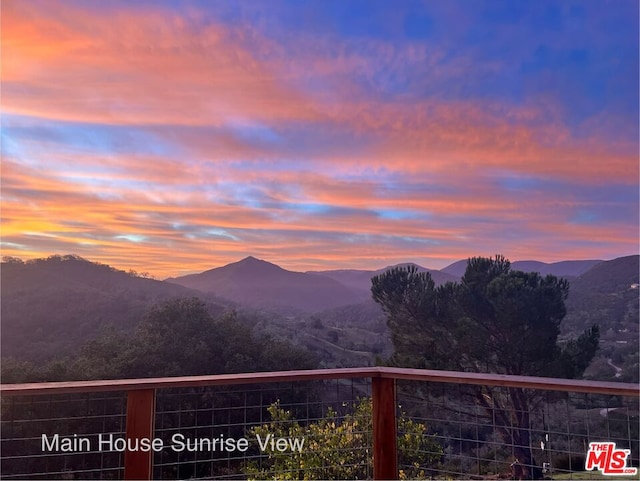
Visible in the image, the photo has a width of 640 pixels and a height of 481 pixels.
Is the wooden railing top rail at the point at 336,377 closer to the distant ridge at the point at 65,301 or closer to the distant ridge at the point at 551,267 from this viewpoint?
the distant ridge at the point at 65,301

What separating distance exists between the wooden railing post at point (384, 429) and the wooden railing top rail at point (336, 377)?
0.09m

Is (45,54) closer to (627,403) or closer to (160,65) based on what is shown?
(160,65)

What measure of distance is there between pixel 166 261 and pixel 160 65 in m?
5.58

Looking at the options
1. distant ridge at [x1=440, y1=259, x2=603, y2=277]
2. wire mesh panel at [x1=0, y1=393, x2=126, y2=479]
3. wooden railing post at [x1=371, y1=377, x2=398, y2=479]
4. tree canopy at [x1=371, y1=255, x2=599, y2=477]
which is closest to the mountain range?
distant ridge at [x1=440, y1=259, x2=603, y2=277]

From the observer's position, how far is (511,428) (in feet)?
7.52

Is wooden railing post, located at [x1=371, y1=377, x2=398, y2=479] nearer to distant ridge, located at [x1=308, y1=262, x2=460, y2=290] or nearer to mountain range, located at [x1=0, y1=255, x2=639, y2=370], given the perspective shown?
mountain range, located at [x1=0, y1=255, x2=639, y2=370]

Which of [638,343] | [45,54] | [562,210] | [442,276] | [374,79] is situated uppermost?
[374,79]

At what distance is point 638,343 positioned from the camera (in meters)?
6.95

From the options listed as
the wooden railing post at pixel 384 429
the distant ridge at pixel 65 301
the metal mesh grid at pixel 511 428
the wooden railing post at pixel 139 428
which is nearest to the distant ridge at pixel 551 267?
the metal mesh grid at pixel 511 428

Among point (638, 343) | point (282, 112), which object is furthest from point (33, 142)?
point (638, 343)

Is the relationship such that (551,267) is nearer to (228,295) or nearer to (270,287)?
(270,287)

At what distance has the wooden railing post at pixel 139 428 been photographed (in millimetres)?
2117

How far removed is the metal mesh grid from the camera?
217 centimetres

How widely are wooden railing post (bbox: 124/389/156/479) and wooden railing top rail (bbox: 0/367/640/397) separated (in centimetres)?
6
